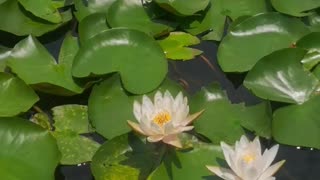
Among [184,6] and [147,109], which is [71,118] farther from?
[184,6]

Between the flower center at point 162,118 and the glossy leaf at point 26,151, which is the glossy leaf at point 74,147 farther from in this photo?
the flower center at point 162,118

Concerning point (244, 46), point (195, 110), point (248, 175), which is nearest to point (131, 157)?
point (195, 110)

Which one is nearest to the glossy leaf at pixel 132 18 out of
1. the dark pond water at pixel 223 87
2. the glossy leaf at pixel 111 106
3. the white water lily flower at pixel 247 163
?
the dark pond water at pixel 223 87

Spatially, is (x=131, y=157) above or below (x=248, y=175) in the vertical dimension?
below

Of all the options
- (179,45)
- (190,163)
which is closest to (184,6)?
(179,45)

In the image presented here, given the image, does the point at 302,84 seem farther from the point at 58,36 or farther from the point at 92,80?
the point at 58,36

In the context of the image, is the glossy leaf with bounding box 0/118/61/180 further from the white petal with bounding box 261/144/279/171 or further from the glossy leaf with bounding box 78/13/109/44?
the white petal with bounding box 261/144/279/171
